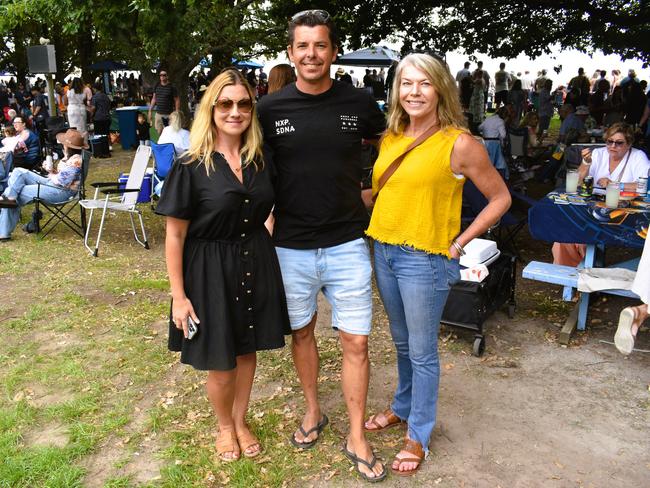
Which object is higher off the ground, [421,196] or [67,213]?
[421,196]

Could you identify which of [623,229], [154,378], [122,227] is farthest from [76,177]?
[623,229]

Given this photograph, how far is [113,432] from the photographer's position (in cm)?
335

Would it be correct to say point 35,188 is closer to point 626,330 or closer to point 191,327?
point 191,327

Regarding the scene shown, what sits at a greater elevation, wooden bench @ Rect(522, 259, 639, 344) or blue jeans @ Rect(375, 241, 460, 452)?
blue jeans @ Rect(375, 241, 460, 452)

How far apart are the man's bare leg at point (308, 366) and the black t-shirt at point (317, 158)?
467 millimetres

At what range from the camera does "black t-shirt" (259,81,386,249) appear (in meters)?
2.67

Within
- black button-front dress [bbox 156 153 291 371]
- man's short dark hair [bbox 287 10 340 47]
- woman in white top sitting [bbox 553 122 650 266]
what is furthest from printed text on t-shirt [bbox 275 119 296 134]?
woman in white top sitting [bbox 553 122 650 266]

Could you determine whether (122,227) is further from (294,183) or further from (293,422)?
(294,183)

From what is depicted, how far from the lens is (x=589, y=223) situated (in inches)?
179

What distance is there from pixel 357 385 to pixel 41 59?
12.3m

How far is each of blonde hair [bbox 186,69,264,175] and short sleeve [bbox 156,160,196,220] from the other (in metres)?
0.06

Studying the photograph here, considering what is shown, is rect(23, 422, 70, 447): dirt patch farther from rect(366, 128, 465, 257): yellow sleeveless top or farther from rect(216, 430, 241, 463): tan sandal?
rect(366, 128, 465, 257): yellow sleeveless top

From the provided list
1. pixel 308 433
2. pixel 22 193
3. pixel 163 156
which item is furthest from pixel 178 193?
pixel 22 193

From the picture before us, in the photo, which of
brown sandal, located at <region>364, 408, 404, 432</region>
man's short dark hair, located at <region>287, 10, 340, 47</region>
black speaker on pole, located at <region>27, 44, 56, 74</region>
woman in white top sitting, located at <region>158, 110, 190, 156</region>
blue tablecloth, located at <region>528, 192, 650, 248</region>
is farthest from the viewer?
black speaker on pole, located at <region>27, 44, 56, 74</region>
